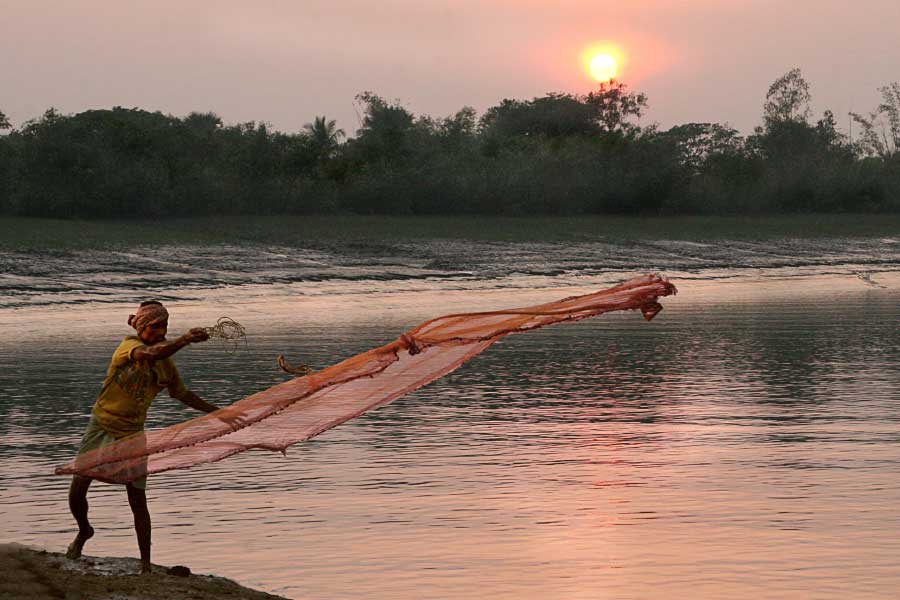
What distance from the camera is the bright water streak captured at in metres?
8.04

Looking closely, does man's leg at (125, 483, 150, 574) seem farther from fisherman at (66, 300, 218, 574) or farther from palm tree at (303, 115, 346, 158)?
palm tree at (303, 115, 346, 158)

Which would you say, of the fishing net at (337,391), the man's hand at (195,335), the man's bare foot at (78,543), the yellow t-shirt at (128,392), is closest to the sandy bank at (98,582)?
the man's bare foot at (78,543)

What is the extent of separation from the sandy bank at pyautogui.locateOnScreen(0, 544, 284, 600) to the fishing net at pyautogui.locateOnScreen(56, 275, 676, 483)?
0.45 m

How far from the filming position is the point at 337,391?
8312mm

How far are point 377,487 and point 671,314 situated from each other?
18668 mm

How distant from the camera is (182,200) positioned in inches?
2319

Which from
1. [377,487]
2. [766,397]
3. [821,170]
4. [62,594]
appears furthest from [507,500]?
[821,170]

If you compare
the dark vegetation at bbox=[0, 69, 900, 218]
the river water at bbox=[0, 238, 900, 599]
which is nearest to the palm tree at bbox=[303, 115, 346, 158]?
the dark vegetation at bbox=[0, 69, 900, 218]

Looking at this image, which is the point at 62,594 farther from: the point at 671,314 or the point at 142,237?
the point at 142,237

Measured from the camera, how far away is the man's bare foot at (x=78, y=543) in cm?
801

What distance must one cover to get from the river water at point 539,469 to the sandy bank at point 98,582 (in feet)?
0.85

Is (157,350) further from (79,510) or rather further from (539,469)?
(539,469)

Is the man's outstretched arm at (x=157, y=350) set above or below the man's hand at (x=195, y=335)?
below

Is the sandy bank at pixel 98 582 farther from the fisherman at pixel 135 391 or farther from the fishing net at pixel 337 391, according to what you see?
the fishing net at pixel 337 391
